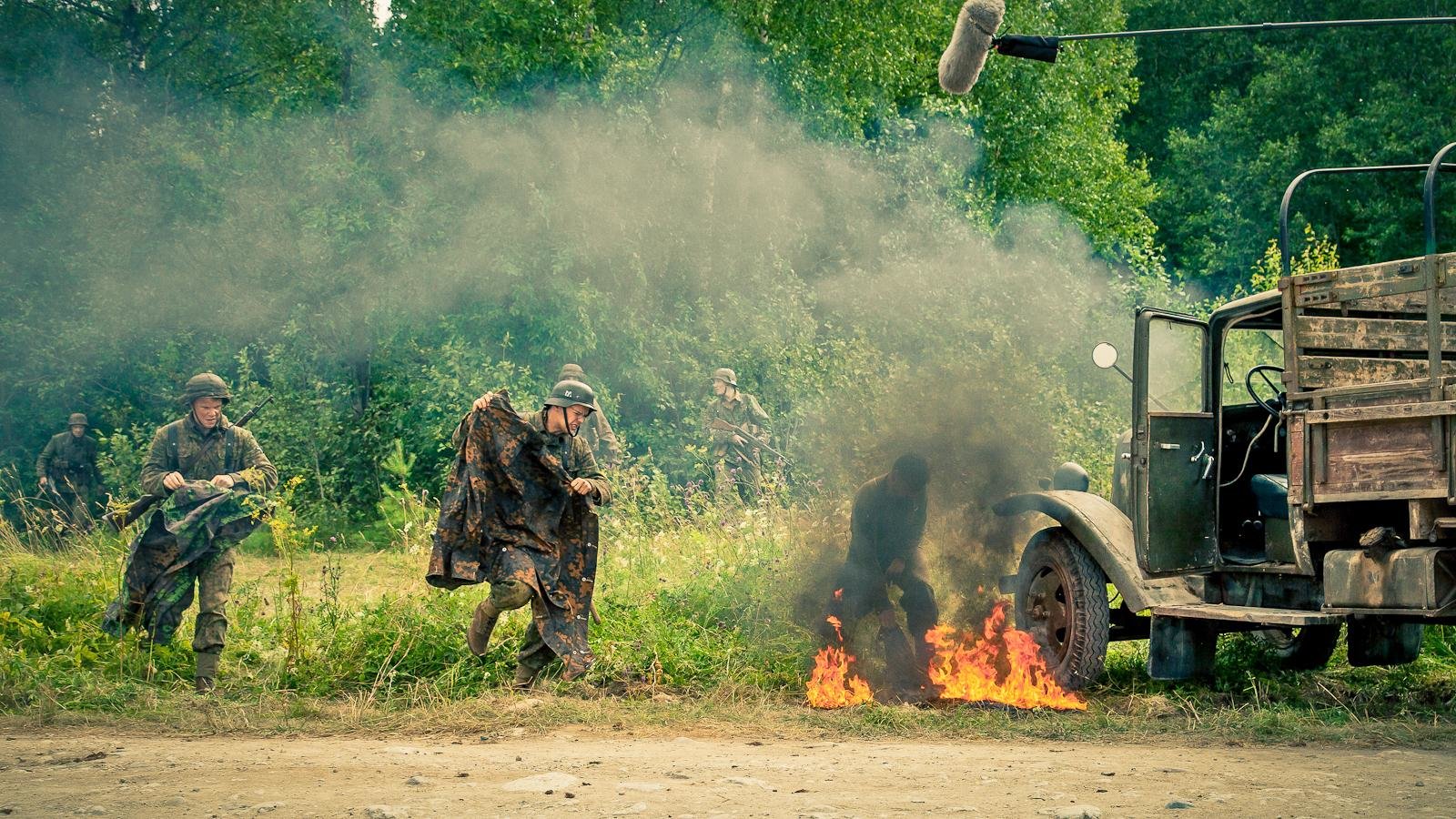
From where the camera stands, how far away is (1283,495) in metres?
7.52

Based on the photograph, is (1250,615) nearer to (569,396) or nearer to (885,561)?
(885,561)

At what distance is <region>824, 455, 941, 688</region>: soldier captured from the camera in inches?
320

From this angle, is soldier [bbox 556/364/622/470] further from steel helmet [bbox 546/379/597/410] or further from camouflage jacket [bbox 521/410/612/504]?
steel helmet [bbox 546/379/597/410]

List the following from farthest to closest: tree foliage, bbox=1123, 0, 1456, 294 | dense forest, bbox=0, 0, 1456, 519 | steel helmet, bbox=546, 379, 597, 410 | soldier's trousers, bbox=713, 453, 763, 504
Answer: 1. tree foliage, bbox=1123, 0, 1456, 294
2. dense forest, bbox=0, 0, 1456, 519
3. soldier's trousers, bbox=713, 453, 763, 504
4. steel helmet, bbox=546, 379, 597, 410

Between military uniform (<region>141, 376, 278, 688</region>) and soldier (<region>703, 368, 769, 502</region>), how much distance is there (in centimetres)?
606

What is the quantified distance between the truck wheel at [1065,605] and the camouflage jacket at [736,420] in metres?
7.24

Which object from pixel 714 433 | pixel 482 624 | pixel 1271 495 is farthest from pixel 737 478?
pixel 1271 495

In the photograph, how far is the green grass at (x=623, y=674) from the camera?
24.0 ft

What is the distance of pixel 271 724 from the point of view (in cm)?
739

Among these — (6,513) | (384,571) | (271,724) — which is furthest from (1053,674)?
(6,513)

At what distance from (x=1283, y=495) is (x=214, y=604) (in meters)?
6.01

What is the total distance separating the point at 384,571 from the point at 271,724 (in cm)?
452

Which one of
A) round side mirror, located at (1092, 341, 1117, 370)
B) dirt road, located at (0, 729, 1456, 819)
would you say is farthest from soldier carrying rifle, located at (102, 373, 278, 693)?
round side mirror, located at (1092, 341, 1117, 370)

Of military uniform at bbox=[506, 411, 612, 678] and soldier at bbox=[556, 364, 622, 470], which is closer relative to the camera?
military uniform at bbox=[506, 411, 612, 678]
